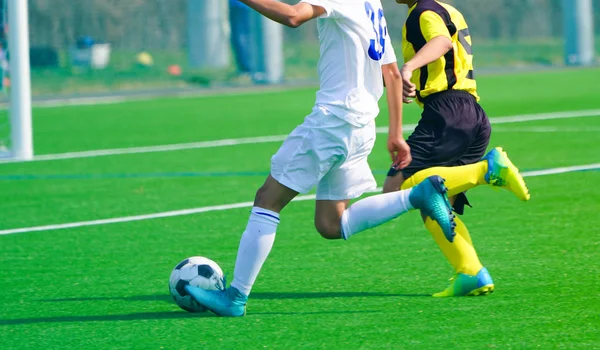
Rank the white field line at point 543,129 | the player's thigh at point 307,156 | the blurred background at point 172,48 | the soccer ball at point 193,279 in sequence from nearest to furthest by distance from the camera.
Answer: the player's thigh at point 307,156, the soccer ball at point 193,279, the white field line at point 543,129, the blurred background at point 172,48

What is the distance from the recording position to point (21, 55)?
13.6m

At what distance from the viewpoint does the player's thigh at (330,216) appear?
19.5ft

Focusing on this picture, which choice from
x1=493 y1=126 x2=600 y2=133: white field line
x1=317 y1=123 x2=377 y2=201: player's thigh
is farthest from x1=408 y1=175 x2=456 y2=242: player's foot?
x1=493 y1=126 x2=600 y2=133: white field line

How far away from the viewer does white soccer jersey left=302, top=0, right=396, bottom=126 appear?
18.6 feet

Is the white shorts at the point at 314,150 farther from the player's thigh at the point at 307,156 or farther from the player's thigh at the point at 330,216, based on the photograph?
Answer: the player's thigh at the point at 330,216

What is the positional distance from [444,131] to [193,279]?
1522 mm

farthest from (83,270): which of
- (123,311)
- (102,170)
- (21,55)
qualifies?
(21,55)

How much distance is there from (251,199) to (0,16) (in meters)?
5.74

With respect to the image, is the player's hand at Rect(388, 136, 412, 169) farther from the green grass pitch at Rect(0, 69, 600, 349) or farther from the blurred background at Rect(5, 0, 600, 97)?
the blurred background at Rect(5, 0, 600, 97)

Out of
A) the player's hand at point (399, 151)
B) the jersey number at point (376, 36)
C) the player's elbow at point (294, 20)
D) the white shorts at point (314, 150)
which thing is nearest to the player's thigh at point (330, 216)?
the white shorts at point (314, 150)

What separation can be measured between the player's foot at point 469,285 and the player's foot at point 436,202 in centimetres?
41

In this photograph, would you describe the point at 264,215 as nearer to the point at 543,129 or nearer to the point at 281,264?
the point at 281,264

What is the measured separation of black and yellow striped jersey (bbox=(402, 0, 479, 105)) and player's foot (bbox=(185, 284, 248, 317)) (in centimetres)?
152

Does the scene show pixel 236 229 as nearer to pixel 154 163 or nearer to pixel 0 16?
pixel 154 163
